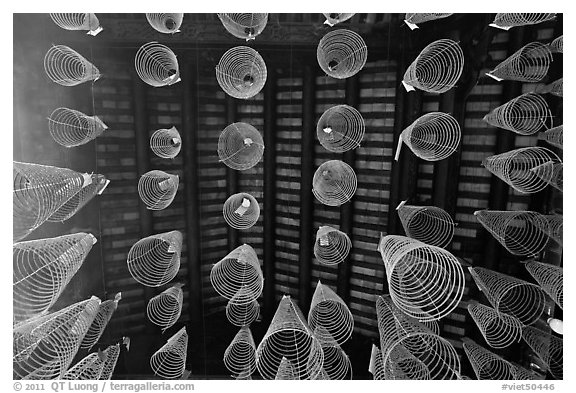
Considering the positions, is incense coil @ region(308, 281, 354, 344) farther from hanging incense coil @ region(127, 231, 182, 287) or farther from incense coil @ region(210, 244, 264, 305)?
hanging incense coil @ region(127, 231, 182, 287)

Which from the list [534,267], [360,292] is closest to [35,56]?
[360,292]

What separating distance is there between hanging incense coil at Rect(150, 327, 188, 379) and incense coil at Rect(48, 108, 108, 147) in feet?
7.24

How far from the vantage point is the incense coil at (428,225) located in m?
4.14

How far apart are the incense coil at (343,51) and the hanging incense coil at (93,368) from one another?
3.42m

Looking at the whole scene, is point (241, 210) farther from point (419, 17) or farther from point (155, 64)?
point (419, 17)

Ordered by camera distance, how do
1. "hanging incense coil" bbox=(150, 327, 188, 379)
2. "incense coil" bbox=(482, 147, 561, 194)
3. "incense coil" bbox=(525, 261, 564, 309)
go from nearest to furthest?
"incense coil" bbox=(525, 261, 564, 309), "incense coil" bbox=(482, 147, 561, 194), "hanging incense coil" bbox=(150, 327, 188, 379)

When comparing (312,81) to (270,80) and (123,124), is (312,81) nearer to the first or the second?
A: (270,80)

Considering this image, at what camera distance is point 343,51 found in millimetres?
4004

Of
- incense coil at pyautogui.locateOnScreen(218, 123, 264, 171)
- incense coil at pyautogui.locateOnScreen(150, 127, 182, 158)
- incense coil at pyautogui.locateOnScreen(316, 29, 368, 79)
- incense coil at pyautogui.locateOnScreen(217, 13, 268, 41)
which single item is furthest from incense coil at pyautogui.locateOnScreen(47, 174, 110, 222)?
incense coil at pyautogui.locateOnScreen(316, 29, 368, 79)

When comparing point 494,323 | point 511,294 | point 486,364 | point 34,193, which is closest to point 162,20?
point 34,193

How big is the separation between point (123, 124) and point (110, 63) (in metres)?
0.65

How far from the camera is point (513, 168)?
162 inches

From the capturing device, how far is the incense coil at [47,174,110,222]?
388cm

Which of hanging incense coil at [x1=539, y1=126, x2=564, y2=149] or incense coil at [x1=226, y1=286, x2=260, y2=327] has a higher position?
hanging incense coil at [x1=539, y1=126, x2=564, y2=149]
